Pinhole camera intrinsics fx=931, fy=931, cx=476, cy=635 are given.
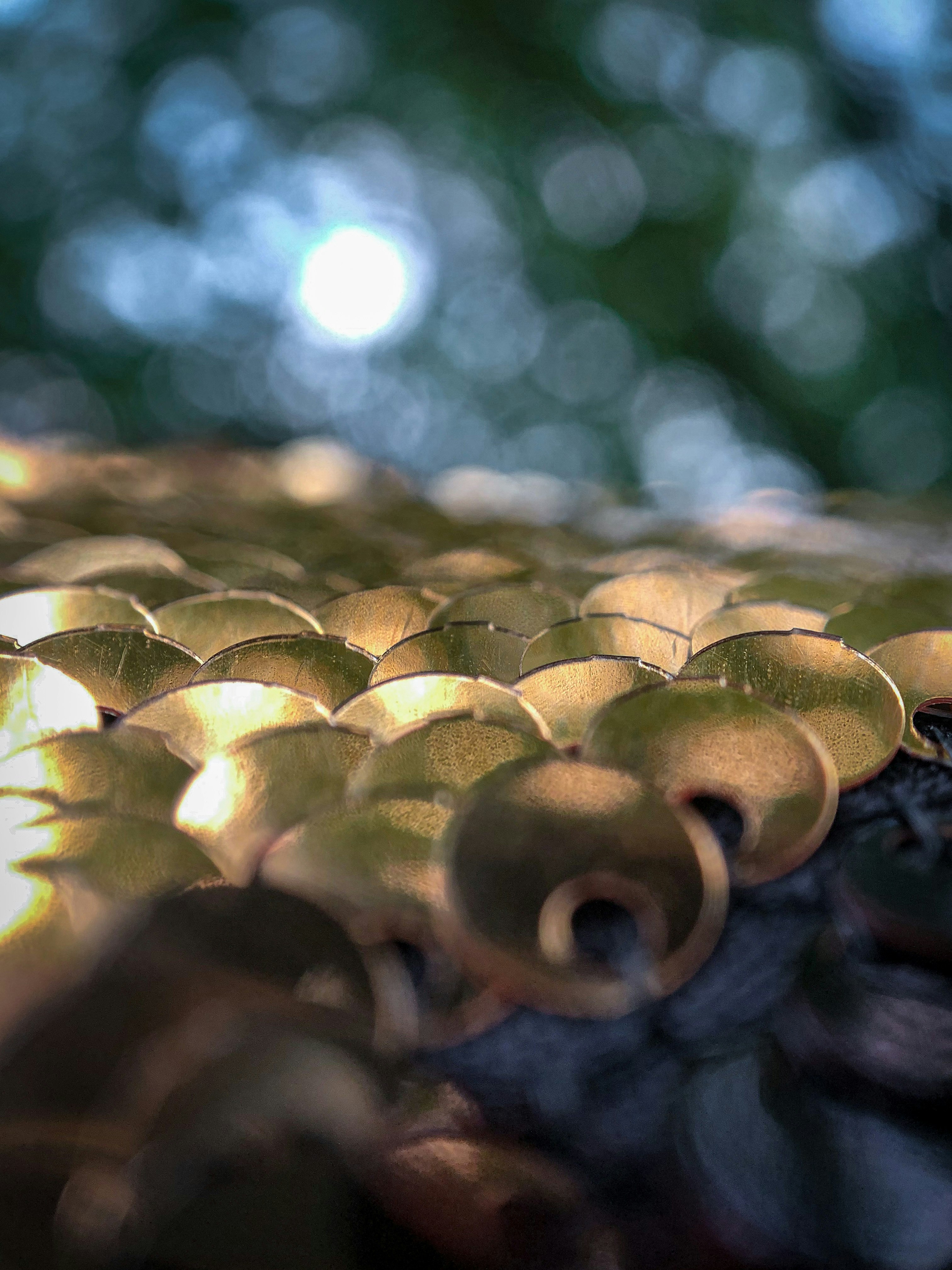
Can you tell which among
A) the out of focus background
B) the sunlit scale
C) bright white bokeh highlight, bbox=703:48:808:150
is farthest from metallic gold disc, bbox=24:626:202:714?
bright white bokeh highlight, bbox=703:48:808:150

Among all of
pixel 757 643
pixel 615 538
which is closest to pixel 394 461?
pixel 615 538

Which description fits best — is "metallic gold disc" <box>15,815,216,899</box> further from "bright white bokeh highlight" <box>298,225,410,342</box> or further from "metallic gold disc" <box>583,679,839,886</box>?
"bright white bokeh highlight" <box>298,225,410,342</box>

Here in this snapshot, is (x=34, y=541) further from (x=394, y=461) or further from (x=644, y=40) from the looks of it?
(x=644, y=40)

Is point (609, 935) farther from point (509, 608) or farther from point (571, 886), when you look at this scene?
point (509, 608)

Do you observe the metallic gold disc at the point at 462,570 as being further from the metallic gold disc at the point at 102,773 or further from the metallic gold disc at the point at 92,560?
the metallic gold disc at the point at 102,773

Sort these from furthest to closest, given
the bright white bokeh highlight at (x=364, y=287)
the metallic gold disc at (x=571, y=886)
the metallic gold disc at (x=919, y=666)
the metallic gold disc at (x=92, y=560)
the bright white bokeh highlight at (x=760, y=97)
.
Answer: the bright white bokeh highlight at (x=364, y=287)
the bright white bokeh highlight at (x=760, y=97)
the metallic gold disc at (x=92, y=560)
the metallic gold disc at (x=919, y=666)
the metallic gold disc at (x=571, y=886)

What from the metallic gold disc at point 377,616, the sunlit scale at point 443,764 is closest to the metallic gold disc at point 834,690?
the sunlit scale at point 443,764

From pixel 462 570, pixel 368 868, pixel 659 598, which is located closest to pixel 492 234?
pixel 462 570
